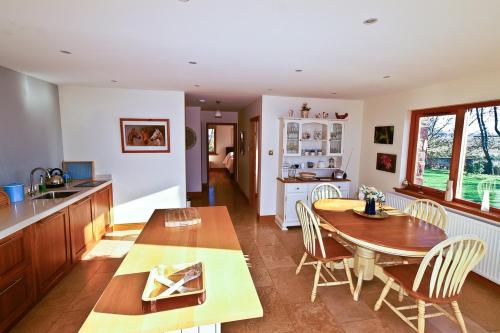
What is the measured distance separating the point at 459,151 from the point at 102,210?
16.6 feet

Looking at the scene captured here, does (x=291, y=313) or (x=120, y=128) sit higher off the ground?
(x=120, y=128)

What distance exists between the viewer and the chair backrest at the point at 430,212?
266cm

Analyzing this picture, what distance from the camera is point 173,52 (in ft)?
7.44

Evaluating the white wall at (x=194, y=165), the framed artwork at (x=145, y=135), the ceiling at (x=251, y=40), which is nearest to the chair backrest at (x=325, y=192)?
the ceiling at (x=251, y=40)

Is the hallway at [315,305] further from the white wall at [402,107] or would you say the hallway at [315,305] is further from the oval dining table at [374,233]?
the white wall at [402,107]

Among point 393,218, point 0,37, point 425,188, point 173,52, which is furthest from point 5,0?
point 425,188

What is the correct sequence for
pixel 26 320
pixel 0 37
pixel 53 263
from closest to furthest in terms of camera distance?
pixel 0 37
pixel 26 320
pixel 53 263

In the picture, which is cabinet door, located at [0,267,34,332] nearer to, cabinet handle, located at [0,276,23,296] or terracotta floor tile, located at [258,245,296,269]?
cabinet handle, located at [0,276,23,296]

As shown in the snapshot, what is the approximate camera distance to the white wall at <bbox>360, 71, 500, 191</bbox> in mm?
2904

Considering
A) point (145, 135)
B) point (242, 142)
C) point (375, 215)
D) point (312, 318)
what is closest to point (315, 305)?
point (312, 318)

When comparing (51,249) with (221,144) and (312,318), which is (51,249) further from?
(221,144)

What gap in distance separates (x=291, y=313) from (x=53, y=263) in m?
2.49

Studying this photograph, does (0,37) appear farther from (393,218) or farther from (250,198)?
(250,198)

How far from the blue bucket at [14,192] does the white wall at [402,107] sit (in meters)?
5.07
